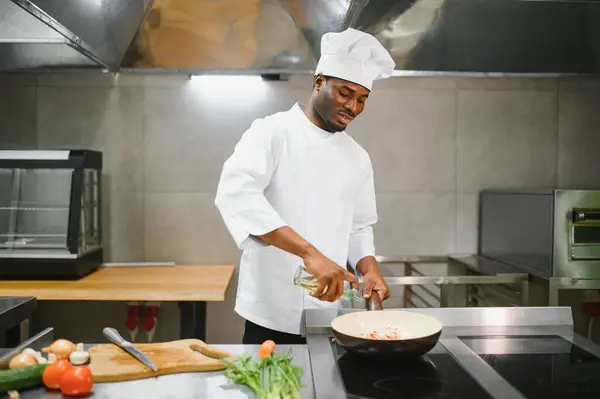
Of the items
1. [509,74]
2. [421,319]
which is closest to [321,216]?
[421,319]

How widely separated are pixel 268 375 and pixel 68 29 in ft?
4.38

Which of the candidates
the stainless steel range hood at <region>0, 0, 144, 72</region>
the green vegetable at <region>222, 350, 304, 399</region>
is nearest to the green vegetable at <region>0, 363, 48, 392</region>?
the green vegetable at <region>222, 350, 304, 399</region>

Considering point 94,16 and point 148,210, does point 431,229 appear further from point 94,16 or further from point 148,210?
point 94,16

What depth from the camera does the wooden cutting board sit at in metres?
1.06

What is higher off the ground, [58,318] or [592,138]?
[592,138]

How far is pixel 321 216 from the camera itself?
1760 mm

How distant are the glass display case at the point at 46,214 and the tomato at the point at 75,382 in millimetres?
1397

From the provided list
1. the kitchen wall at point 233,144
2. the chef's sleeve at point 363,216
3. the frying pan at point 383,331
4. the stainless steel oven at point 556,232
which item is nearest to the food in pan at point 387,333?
the frying pan at point 383,331

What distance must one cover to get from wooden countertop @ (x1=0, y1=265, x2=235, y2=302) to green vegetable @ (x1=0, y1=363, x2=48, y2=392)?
102cm

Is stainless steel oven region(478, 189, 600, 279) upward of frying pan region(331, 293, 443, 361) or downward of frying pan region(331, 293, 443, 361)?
upward

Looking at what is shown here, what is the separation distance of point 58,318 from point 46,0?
1651 mm

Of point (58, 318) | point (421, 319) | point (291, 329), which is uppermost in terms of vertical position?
point (421, 319)

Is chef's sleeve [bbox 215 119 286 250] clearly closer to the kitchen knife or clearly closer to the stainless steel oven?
the kitchen knife

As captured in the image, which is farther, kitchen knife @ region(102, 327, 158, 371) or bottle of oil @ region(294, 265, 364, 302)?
bottle of oil @ region(294, 265, 364, 302)
